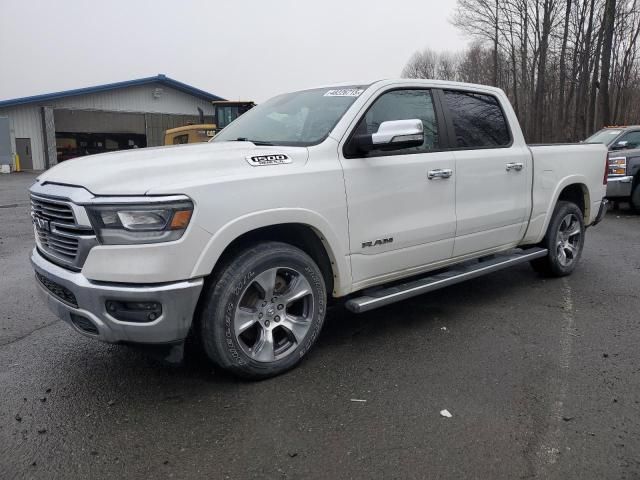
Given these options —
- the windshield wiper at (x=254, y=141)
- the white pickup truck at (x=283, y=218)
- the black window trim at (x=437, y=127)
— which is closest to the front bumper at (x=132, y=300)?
the white pickup truck at (x=283, y=218)

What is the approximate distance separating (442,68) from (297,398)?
78.5m

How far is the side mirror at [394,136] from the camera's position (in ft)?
11.9

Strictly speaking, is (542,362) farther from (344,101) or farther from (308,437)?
(344,101)

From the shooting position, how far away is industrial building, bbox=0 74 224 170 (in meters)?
35.6

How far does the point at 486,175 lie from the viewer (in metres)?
4.72

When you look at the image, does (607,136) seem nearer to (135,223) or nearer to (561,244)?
(561,244)

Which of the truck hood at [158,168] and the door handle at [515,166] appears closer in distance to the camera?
the truck hood at [158,168]

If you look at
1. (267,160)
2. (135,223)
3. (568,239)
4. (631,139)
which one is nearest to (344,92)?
(267,160)

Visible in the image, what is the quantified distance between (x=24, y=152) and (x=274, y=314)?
3775 centimetres

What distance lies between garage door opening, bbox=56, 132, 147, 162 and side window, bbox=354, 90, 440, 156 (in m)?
38.6

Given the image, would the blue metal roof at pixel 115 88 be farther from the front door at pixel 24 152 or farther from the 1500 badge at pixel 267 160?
the 1500 badge at pixel 267 160

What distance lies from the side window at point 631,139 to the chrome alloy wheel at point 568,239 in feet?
23.1

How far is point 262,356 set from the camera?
3434 millimetres

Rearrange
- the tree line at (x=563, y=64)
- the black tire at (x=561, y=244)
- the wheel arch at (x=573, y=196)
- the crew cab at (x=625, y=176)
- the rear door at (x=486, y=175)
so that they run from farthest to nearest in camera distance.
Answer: the tree line at (x=563, y=64) → the crew cab at (x=625, y=176) → the black tire at (x=561, y=244) → the wheel arch at (x=573, y=196) → the rear door at (x=486, y=175)
